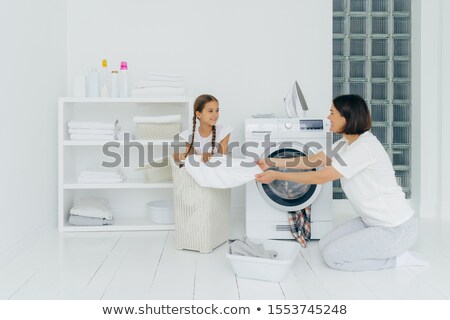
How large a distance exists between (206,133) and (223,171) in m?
0.55

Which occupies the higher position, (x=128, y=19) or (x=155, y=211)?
(x=128, y=19)

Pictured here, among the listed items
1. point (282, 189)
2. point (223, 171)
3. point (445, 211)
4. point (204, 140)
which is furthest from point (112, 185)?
→ point (445, 211)

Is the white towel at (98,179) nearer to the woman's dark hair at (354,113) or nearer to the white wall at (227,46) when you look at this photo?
the white wall at (227,46)

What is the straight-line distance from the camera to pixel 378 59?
Result: 3965 millimetres

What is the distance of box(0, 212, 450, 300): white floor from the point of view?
6.71 feet

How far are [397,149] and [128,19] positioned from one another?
95.3 inches

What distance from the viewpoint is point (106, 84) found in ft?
11.9

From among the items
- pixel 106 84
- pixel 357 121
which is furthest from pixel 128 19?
pixel 357 121

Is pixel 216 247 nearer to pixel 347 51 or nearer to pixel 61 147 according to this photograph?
pixel 61 147

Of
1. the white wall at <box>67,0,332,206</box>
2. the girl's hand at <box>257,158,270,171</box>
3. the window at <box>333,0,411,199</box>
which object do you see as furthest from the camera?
the window at <box>333,0,411,199</box>

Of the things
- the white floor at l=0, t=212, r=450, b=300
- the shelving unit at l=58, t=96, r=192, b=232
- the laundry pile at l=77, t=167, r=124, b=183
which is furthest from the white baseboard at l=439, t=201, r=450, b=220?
the laundry pile at l=77, t=167, r=124, b=183

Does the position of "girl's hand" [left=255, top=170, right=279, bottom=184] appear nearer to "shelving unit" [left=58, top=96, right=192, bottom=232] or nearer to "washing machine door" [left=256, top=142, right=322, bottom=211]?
"washing machine door" [left=256, top=142, right=322, bottom=211]

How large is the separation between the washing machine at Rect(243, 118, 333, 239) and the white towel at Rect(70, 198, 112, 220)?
1.02 metres
